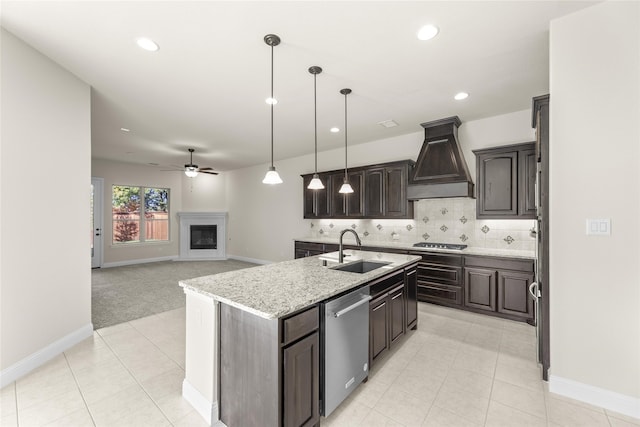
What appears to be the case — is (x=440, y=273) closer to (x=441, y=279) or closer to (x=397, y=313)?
(x=441, y=279)

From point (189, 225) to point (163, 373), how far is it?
6.70 m

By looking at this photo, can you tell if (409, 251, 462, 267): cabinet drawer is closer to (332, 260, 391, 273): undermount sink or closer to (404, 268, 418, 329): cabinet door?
(404, 268, 418, 329): cabinet door

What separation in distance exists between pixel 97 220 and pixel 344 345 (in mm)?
7678

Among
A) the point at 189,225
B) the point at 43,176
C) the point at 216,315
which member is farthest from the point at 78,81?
the point at 189,225

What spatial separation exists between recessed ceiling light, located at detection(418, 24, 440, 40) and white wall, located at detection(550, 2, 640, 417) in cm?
87

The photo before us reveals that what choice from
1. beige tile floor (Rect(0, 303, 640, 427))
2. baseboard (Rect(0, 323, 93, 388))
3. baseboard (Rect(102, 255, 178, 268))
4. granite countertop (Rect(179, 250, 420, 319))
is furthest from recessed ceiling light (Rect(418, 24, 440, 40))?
baseboard (Rect(102, 255, 178, 268))

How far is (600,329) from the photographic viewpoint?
1.91m

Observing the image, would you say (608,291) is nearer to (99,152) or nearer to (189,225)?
(99,152)

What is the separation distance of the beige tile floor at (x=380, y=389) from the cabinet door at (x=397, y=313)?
0.21 m

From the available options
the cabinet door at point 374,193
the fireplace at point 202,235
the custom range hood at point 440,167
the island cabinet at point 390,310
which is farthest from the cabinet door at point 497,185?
the fireplace at point 202,235

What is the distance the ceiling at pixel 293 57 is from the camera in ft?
6.50

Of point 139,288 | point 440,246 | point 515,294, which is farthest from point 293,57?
point 139,288

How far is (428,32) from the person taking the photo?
219 centimetres

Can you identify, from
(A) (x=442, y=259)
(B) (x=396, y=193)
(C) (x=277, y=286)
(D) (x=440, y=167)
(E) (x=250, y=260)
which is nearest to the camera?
(C) (x=277, y=286)
